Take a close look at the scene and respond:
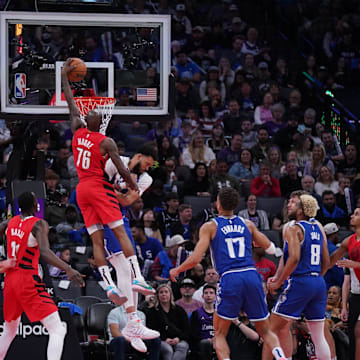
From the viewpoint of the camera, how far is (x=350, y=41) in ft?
65.0

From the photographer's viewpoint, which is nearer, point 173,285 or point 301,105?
point 173,285

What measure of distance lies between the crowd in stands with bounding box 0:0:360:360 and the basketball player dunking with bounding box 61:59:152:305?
1.59 metres

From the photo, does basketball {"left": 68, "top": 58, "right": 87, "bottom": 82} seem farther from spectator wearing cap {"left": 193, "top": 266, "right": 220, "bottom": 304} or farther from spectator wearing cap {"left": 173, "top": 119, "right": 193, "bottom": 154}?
spectator wearing cap {"left": 173, "top": 119, "right": 193, "bottom": 154}

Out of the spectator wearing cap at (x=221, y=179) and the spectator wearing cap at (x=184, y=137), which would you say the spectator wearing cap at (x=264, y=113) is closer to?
the spectator wearing cap at (x=184, y=137)

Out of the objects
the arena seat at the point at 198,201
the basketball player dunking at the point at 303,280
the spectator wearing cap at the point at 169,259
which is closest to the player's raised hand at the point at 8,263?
the basketball player dunking at the point at 303,280

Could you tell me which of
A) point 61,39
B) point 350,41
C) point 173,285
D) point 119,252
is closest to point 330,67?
point 350,41

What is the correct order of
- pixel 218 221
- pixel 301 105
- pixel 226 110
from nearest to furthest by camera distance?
pixel 218 221
pixel 226 110
pixel 301 105

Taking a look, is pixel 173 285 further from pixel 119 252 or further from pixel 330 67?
pixel 330 67

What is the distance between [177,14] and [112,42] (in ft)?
29.4

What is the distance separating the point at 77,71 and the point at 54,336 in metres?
2.92

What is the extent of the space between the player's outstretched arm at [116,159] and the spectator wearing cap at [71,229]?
480cm

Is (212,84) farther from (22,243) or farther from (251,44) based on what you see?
(22,243)

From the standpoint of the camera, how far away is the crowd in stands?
12.1m

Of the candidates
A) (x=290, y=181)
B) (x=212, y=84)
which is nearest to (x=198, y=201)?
(x=290, y=181)
